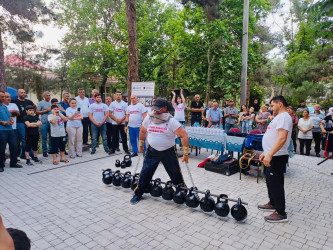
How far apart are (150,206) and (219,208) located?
133 cm

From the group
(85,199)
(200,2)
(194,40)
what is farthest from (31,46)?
(85,199)

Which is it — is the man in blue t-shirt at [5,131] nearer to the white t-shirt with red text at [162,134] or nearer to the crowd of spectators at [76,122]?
the crowd of spectators at [76,122]

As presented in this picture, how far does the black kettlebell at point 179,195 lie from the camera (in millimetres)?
4461

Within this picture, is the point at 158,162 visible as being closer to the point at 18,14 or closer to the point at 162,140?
the point at 162,140

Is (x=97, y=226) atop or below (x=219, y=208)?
below

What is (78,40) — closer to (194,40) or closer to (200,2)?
(194,40)

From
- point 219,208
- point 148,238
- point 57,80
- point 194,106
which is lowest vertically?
point 148,238

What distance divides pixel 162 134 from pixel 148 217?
145cm

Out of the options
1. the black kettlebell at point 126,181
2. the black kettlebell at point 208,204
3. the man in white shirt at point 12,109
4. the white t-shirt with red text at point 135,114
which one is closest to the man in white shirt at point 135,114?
the white t-shirt with red text at point 135,114

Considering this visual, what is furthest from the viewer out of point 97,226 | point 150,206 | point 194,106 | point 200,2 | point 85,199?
point 200,2

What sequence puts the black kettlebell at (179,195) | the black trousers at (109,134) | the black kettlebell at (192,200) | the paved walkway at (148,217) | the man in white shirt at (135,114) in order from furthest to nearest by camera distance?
the black trousers at (109,134) → the man in white shirt at (135,114) → the black kettlebell at (179,195) → the black kettlebell at (192,200) → the paved walkway at (148,217)

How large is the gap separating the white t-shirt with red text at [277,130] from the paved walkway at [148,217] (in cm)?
124

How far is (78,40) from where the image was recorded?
78.3 ft

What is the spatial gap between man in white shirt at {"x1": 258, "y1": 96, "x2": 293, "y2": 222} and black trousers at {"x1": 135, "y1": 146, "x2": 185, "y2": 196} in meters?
1.56
